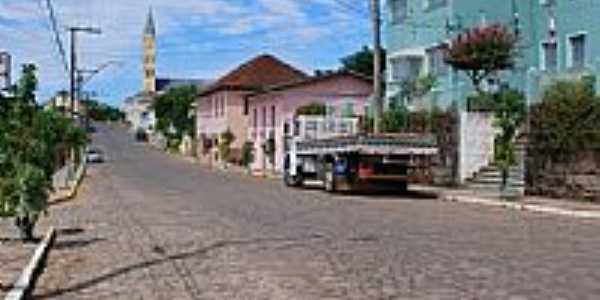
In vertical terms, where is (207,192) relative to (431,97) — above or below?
below

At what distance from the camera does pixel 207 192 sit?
4225cm

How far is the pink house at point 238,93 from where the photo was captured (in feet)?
326

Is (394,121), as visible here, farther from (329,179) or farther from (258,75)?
(258,75)

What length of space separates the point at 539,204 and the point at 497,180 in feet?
26.4

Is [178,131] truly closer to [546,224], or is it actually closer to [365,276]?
[546,224]

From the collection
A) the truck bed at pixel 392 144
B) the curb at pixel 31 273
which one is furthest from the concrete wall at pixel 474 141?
the curb at pixel 31 273

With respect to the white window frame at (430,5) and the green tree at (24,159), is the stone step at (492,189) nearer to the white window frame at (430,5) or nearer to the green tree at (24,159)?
the white window frame at (430,5)

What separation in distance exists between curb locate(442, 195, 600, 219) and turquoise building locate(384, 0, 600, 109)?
22.4 ft

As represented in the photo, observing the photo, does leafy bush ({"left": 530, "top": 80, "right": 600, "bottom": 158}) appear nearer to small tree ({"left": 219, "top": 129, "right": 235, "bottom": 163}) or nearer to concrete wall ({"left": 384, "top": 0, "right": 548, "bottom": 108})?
concrete wall ({"left": 384, "top": 0, "right": 548, "bottom": 108})

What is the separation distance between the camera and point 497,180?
39656 mm

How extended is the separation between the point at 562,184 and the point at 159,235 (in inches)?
634

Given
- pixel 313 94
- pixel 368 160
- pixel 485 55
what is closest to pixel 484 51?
pixel 485 55

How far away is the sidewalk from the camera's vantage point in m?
28.8

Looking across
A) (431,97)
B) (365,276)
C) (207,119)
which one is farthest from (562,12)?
(207,119)
